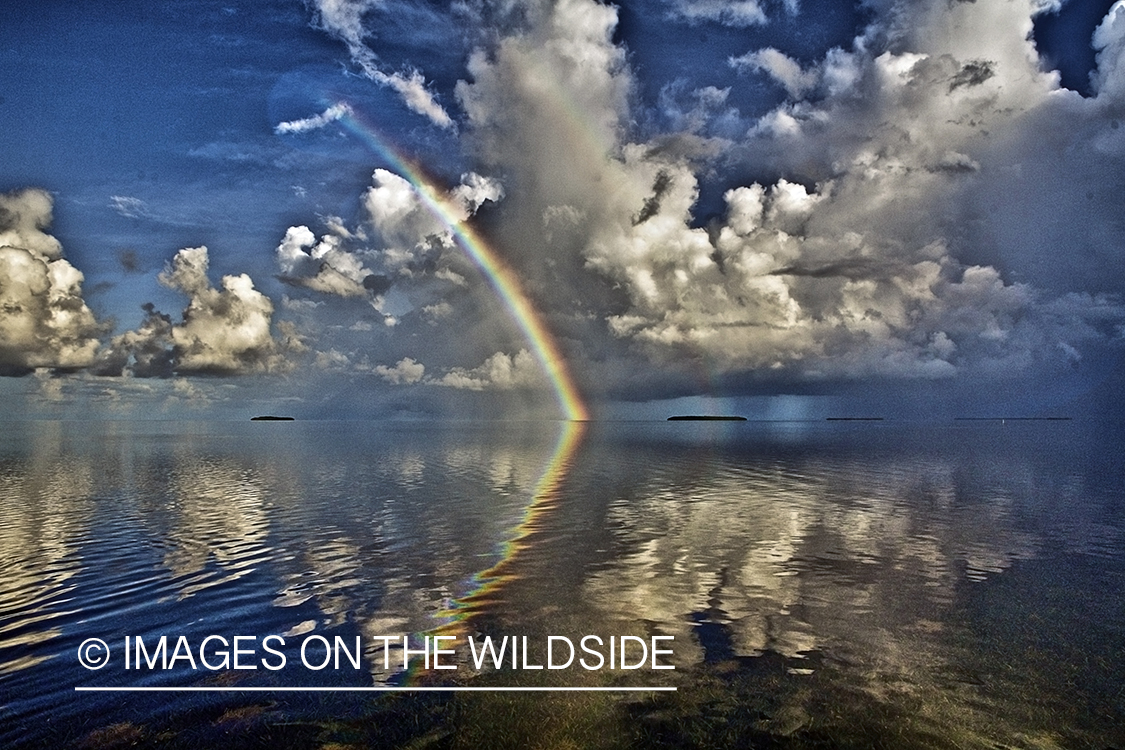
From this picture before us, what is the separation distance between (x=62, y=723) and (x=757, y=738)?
56.7 feet

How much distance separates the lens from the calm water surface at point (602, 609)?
54.4 ft

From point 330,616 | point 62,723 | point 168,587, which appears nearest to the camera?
point 62,723

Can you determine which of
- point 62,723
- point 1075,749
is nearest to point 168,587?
point 62,723

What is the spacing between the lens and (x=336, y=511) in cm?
5281

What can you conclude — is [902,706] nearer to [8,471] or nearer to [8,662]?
[8,662]
